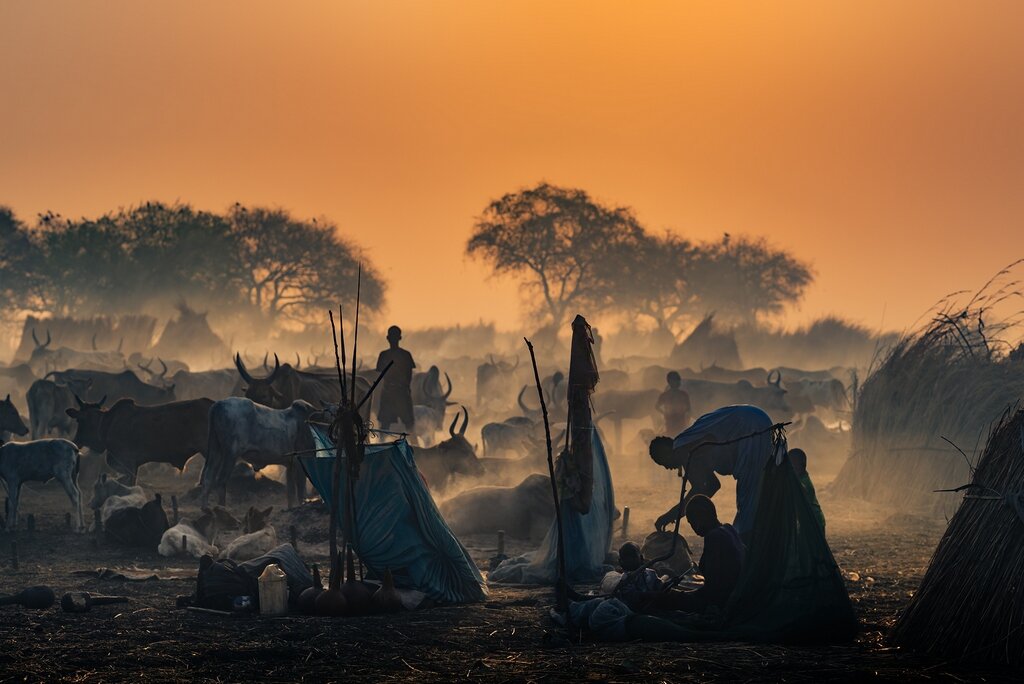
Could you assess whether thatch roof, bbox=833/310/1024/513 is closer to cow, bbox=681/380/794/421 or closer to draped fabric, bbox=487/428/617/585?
draped fabric, bbox=487/428/617/585

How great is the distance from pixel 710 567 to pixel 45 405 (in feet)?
66.3

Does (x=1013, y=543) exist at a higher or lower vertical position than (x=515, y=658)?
higher

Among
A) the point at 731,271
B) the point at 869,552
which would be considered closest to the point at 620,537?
the point at 869,552

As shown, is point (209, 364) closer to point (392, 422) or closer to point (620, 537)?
point (392, 422)

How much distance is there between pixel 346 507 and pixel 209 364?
139ft

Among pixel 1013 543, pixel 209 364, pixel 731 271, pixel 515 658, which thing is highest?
pixel 731 271

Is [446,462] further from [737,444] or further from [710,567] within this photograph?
[710,567]

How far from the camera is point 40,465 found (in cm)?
1920

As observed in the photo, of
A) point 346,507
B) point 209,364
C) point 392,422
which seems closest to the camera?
point 346,507

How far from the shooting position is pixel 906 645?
11195 mm

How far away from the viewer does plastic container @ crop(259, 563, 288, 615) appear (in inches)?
509

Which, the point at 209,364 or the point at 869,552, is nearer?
the point at 869,552

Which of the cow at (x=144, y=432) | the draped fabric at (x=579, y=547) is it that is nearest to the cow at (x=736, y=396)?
the cow at (x=144, y=432)

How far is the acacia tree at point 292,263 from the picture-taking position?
75688 mm
